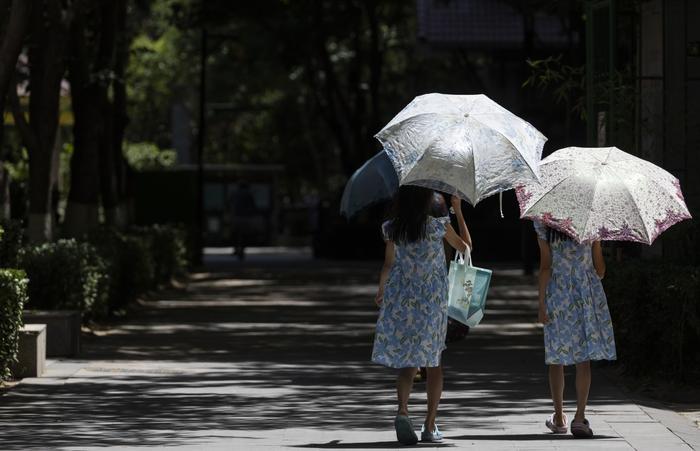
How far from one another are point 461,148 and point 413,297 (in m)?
1.00

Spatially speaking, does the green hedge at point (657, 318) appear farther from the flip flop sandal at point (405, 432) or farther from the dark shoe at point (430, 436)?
the flip flop sandal at point (405, 432)

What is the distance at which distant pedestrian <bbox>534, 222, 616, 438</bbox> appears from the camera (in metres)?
10.9

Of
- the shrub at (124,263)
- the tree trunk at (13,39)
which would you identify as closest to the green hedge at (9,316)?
the tree trunk at (13,39)

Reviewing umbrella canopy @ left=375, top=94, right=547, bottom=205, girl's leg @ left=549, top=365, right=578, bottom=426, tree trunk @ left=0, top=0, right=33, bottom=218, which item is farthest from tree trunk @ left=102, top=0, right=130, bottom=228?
girl's leg @ left=549, top=365, right=578, bottom=426

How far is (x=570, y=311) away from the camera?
11.0 metres

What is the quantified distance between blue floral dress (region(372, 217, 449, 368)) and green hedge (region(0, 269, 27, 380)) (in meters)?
3.92

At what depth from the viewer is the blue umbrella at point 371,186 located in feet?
45.3

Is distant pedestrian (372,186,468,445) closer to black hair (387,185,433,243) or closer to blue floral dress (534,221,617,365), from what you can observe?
black hair (387,185,433,243)

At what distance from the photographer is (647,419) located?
38.6 ft

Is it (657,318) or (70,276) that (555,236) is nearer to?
(657,318)

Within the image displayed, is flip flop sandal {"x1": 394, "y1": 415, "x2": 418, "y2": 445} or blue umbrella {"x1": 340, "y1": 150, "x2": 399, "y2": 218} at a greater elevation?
blue umbrella {"x1": 340, "y1": 150, "x2": 399, "y2": 218}

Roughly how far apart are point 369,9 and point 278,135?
115 ft

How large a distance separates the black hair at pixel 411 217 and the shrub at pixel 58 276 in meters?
7.94

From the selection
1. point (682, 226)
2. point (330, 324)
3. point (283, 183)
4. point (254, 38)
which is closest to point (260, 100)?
point (283, 183)
